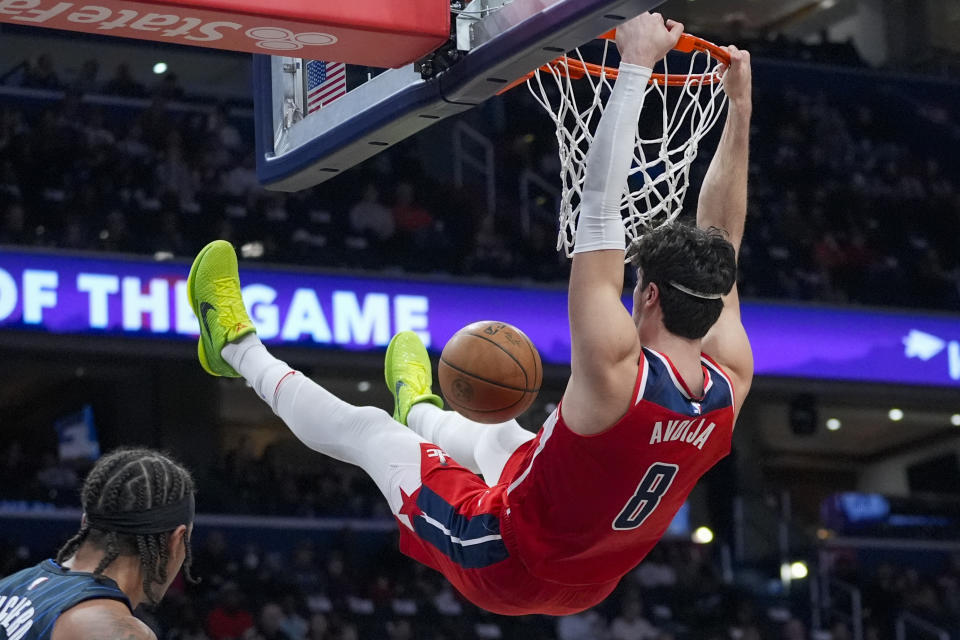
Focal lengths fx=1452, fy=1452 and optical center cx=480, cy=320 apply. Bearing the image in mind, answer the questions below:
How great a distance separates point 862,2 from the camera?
22.1 m

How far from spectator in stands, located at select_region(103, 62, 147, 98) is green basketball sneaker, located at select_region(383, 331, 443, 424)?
1087 centimetres

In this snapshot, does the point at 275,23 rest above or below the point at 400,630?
above

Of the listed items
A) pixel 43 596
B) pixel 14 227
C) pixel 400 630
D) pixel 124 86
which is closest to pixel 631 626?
pixel 400 630

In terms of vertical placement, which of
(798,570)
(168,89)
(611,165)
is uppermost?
(168,89)

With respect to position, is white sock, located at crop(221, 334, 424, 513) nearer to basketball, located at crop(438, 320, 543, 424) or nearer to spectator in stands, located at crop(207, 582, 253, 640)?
basketball, located at crop(438, 320, 543, 424)

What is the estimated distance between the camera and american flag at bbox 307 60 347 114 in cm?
480

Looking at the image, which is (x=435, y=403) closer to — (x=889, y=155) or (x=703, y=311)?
(x=703, y=311)

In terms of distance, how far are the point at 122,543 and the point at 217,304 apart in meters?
2.19

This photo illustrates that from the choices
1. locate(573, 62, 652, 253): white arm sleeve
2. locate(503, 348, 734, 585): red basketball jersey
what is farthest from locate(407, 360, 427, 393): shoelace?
locate(573, 62, 652, 253): white arm sleeve

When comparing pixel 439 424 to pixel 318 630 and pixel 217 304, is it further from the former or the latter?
pixel 318 630

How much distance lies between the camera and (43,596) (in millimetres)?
2893

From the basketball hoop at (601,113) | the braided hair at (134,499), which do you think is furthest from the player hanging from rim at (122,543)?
the basketball hoop at (601,113)

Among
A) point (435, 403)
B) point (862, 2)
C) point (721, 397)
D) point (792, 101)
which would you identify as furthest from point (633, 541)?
point (862, 2)

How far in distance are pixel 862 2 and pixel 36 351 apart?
14573mm
